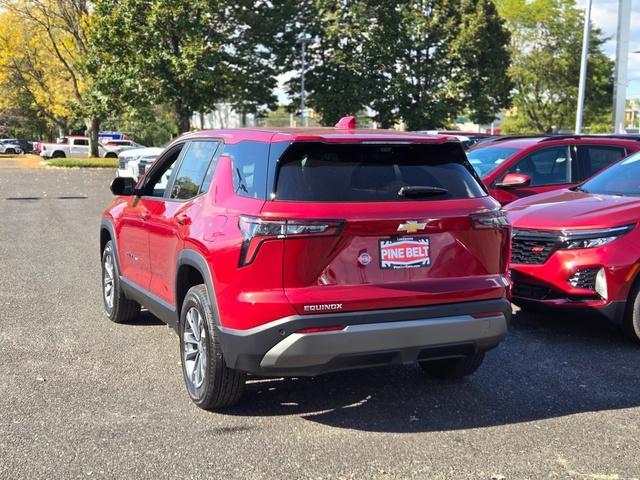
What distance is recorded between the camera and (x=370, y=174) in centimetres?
403

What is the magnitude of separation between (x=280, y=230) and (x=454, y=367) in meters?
1.91

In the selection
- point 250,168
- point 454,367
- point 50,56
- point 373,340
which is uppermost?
point 50,56

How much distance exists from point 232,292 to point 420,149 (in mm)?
1449

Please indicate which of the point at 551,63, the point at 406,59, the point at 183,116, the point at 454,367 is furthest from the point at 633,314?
the point at 551,63

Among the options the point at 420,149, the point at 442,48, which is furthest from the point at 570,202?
the point at 442,48

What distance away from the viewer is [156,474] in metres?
3.52

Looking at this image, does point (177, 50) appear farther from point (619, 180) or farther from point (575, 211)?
point (575, 211)

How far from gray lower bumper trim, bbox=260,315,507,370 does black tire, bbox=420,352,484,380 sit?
82 centimetres

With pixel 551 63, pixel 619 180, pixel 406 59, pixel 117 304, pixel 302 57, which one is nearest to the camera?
pixel 117 304

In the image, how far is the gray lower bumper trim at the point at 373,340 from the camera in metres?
3.70

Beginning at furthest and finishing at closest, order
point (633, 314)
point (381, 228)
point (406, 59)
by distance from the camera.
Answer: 1. point (406, 59)
2. point (633, 314)
3. point (381, 228)

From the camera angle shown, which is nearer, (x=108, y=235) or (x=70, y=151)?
(x=108, y=235)

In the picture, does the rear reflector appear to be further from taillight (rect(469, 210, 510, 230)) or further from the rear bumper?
taillight (rect(469, 210, 510, 230))

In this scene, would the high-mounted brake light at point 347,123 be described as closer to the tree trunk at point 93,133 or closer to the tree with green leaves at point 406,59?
the tree with green leaves at point 406,59
